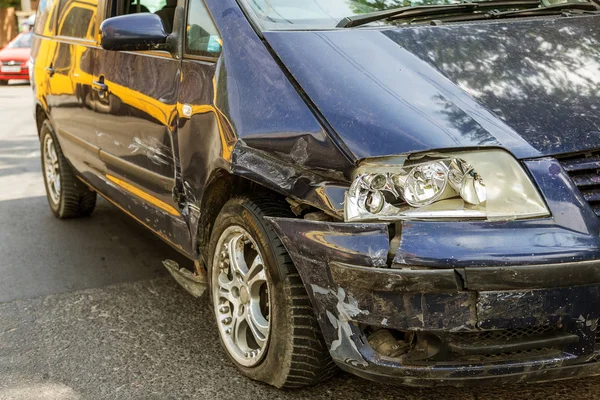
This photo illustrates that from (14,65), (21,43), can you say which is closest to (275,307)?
(14,65)

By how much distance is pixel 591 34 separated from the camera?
3.58 m

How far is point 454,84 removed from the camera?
3.13 metres

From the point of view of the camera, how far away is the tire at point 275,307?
317cm

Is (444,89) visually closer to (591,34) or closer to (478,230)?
(478,230)

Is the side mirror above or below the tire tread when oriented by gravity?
above

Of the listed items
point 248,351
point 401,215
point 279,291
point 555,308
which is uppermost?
point 401,215

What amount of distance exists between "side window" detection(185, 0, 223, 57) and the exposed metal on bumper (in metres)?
1.11

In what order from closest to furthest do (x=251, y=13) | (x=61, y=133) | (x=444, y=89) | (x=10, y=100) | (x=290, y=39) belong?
(x=444, y=89) → (x=290, y=39) → (x=251, y=13) → (x=61, y=133) → (x=10, y=100)

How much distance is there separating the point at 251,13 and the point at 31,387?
1.76m

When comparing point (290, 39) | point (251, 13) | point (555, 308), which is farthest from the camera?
point (251, 13)

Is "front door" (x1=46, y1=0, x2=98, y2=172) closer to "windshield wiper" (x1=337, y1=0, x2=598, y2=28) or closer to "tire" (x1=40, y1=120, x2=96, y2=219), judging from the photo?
"tire" (x1=40, y1=120, x2=96, y2=219)

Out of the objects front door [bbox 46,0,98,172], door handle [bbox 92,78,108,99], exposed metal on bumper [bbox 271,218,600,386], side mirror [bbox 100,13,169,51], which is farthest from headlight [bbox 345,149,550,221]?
front door [bbox 46,0,98,172]

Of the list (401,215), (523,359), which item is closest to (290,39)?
(401,215)

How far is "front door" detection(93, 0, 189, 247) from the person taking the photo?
13.5 feet
